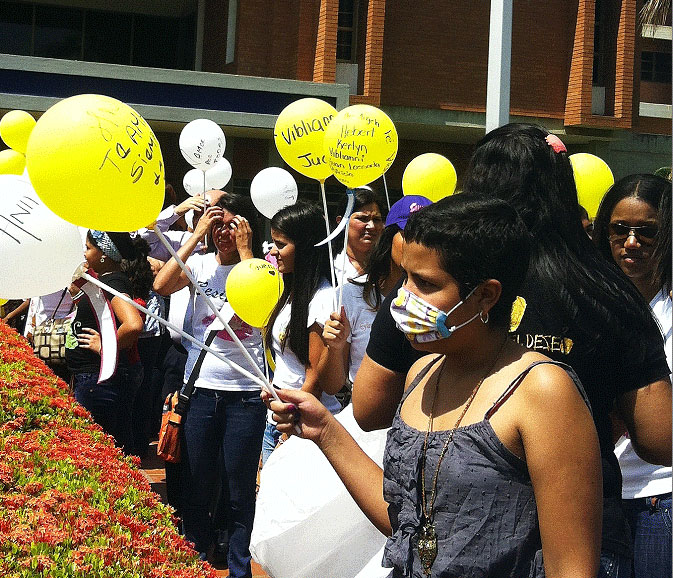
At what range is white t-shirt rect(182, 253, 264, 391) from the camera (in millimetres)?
4914

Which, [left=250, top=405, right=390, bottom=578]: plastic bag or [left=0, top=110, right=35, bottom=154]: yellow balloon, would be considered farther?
[left=0, top=110, right=35, bottom=154]: yellow balloon

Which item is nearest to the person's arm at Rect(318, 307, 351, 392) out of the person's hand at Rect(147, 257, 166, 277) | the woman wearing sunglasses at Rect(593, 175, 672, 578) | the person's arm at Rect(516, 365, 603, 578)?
the woman wearing sunglasses at Rect(593, 175, 672, 578)

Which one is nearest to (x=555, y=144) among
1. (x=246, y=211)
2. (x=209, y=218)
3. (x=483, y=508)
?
(x=483, y=508)

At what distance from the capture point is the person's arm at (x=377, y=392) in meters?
2.59

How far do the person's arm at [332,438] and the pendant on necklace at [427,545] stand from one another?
33 cm

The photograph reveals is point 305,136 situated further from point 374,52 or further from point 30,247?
point 374,52

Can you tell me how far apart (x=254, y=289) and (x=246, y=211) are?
1.30m

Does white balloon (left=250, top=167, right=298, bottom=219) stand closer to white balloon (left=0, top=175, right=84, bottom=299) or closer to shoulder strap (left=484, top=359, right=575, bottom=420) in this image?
white balloon (left=0, top=175, right=84, bottom=299)

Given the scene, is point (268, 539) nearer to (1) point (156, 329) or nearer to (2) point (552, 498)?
(2) point (552, 498)

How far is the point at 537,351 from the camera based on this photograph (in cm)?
222

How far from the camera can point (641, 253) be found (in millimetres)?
3268

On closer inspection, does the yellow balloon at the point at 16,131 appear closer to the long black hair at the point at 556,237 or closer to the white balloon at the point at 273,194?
the white balloon at the point at 273,194

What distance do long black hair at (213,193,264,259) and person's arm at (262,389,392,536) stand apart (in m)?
3.06

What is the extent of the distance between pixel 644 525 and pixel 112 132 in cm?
184
